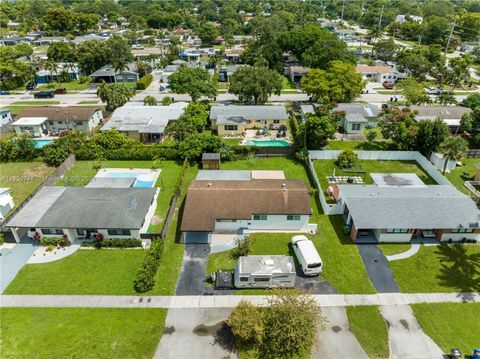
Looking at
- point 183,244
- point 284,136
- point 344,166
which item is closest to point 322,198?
point 344,166

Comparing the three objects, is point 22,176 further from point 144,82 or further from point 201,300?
point 144,82

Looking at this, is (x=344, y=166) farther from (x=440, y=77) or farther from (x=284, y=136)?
(x=440, y=77)

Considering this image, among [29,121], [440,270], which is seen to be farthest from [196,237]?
[29,121]

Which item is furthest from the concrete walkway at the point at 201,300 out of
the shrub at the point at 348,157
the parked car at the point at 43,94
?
the parked car at the point at 43,94

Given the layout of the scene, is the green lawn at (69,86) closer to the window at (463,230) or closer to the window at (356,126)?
the window at (356,126)

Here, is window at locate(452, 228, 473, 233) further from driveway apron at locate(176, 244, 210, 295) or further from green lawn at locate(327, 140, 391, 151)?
driveway apron at locate(176, 244, 210, 295)

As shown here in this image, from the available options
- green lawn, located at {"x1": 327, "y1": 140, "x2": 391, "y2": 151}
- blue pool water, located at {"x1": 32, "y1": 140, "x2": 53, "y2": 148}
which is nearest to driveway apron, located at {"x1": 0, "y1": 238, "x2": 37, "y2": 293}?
blue pool water, located at {"x1": 32, "y1": 140, "x2": 53, "y2": 148}
